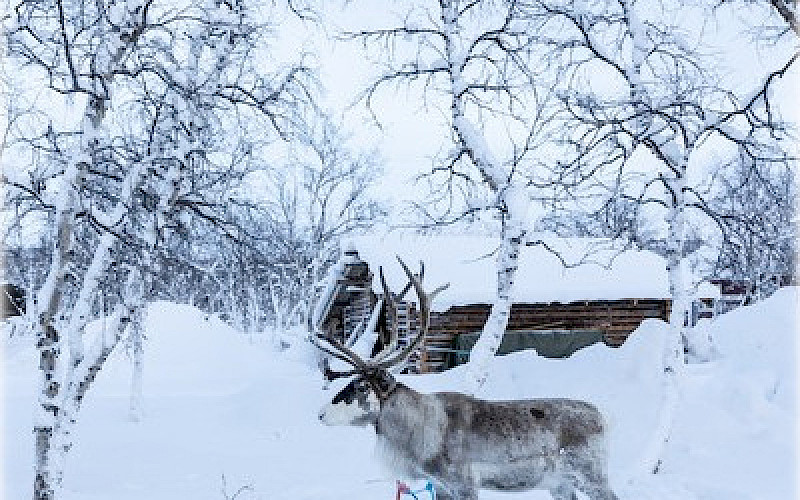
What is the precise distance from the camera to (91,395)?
60.5 ft

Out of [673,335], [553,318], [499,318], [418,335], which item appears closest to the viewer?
[418,335]

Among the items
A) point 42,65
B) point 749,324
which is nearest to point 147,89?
point 42,65

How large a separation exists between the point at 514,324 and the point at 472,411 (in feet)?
43.2

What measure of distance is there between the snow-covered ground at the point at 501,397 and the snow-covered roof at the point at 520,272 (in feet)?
10.7

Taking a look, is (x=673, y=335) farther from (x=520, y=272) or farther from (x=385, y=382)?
(x=520, y=272)

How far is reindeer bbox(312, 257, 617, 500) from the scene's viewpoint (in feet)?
18.8

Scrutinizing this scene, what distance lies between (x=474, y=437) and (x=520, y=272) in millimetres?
13811

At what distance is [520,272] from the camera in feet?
63.6

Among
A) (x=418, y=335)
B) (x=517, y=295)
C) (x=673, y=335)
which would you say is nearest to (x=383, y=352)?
(x=418, y=335)

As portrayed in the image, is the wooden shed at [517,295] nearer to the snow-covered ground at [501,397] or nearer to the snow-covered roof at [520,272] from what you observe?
the snow-covered roof at [520,272]

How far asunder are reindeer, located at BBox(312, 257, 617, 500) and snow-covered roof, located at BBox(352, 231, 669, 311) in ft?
33.0

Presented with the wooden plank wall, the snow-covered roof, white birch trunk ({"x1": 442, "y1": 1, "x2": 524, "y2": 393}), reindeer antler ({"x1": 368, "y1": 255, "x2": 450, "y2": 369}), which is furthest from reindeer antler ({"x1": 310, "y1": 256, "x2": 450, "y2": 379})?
the wooden plank wall

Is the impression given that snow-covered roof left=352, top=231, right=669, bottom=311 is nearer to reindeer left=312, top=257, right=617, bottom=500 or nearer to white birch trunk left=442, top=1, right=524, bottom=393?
white birch trunk left=442, top=1, right=524, bottom=393

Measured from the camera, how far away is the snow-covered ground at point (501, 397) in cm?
788
